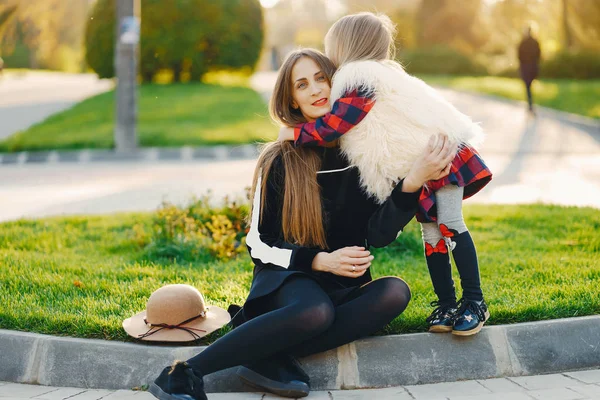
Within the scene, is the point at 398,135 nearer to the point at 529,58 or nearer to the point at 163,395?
the point at 163,395

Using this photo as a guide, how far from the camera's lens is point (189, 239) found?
565 cm

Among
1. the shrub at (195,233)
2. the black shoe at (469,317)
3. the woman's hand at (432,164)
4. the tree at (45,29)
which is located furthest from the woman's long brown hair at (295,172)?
the tree at (45,29)

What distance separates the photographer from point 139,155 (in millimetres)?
14320

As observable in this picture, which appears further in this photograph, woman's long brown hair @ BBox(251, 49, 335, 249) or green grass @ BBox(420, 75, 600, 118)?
green grass @ BBox(420, 75, 600, 118)

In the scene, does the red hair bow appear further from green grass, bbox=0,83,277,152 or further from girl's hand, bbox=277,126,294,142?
green grass, bbox=0,83,277,152

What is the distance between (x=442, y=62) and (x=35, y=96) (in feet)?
68.4

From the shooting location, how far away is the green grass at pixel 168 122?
15.1 m

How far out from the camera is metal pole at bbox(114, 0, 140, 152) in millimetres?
13688

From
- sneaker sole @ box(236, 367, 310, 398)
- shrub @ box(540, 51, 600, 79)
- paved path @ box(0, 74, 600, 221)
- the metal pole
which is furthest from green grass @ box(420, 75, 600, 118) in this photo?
sneaker sole @ box(236, 367, 310, 398)

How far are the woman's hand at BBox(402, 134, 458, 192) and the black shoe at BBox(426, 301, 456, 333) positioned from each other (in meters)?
0.63

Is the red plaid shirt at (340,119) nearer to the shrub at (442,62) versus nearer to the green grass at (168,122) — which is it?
the green grass at (168,122)

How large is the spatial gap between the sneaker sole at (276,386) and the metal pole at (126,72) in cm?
1120

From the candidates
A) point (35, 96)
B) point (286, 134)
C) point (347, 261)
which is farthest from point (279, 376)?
point (35, 96)

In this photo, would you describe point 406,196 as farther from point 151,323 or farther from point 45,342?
point 45,342
